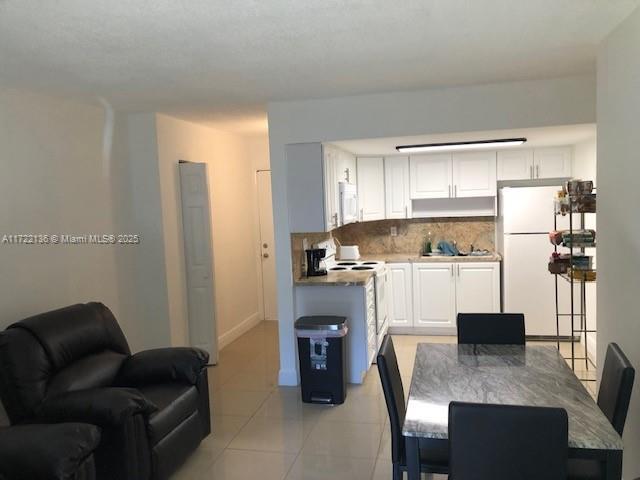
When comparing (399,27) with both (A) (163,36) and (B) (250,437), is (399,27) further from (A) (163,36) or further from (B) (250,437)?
(B) (250,437)

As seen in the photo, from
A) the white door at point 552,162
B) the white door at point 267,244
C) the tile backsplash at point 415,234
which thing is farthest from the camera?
the white door at point 267,244

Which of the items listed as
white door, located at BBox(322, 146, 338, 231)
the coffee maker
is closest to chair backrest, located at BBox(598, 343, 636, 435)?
white door, located at BBox(322, 146, 338, 231)

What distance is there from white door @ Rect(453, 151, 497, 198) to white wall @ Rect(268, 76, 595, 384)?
184 centimetres

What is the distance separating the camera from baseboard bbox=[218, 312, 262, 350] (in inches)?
240

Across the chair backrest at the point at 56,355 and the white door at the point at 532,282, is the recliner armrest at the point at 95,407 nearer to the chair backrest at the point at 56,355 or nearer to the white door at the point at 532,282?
the chair backrest at the point at 56,355

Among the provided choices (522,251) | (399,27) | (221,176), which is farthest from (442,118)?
(221,176)

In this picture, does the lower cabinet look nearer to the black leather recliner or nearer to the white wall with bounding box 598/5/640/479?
the white wall with bounding box 598/5/640/479

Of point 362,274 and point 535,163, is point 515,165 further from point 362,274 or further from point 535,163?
point 362,274

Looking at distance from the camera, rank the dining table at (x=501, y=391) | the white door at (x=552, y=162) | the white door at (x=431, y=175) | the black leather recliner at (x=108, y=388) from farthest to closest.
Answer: the white door at (x=431, y=175), the white door at (x=552, y=162), the black leather recliner at (x=108, y=388), the dining table at (x=501, y=391)

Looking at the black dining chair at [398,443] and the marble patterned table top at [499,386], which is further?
the black dining chair at [398,443]

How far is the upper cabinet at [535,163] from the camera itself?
569 centimetres

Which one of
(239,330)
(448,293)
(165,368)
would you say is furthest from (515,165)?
(165,368)

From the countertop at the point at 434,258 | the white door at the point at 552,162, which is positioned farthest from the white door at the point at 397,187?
the white door at the point at 552,162

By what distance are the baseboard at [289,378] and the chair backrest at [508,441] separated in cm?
291
